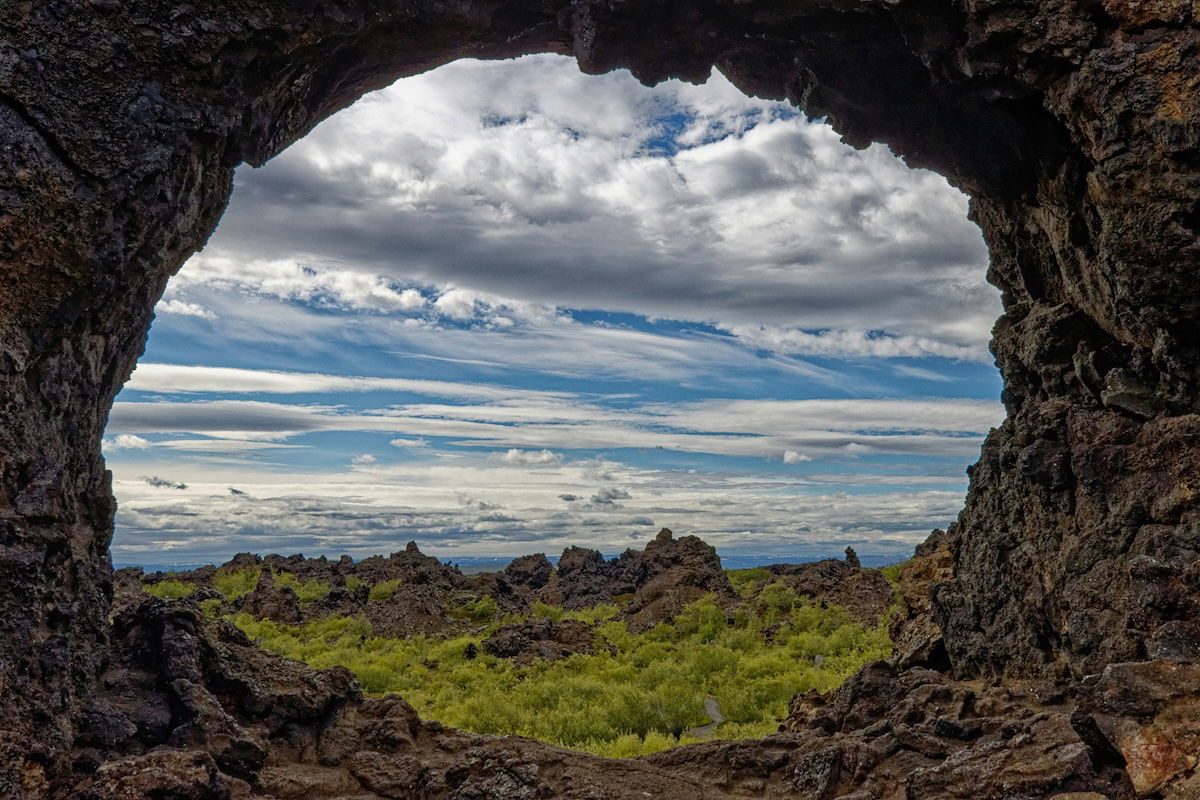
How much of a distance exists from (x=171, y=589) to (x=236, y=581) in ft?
15.4

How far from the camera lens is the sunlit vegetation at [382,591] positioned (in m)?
39.9

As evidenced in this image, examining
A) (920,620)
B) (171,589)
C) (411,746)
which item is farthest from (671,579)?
(411,746)

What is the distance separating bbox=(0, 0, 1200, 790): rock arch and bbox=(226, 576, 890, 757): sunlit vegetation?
9.14 meters

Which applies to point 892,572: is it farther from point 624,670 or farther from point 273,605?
point 273,605

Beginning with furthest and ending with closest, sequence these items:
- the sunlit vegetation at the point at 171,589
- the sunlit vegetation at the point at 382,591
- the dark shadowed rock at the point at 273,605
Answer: the sunlit vegetation at the point at 382,591 → the sunlit vegetation at the point at 171,589 → the dark shadowed rock at the point at 273,605

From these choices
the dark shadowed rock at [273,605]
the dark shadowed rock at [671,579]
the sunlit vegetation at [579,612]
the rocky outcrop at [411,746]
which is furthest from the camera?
the sunlit vegetation at [579,612]

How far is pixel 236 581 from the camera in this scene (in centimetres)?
4381

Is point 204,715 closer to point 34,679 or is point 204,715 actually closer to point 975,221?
point 34,679

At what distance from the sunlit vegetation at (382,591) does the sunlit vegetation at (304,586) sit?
7.52ft

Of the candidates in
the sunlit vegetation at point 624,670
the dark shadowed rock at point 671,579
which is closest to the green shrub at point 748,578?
the dark shadowed rock at point 671,579

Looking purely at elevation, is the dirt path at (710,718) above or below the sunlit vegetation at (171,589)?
above

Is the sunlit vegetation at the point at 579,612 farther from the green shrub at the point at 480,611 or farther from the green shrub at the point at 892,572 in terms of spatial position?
the green shrub at the point at 892,572

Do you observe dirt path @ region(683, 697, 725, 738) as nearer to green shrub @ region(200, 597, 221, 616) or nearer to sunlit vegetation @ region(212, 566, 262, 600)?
green shrub @ region(200, 597, 221, 616)

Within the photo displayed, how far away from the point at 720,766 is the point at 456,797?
3.33 metres
